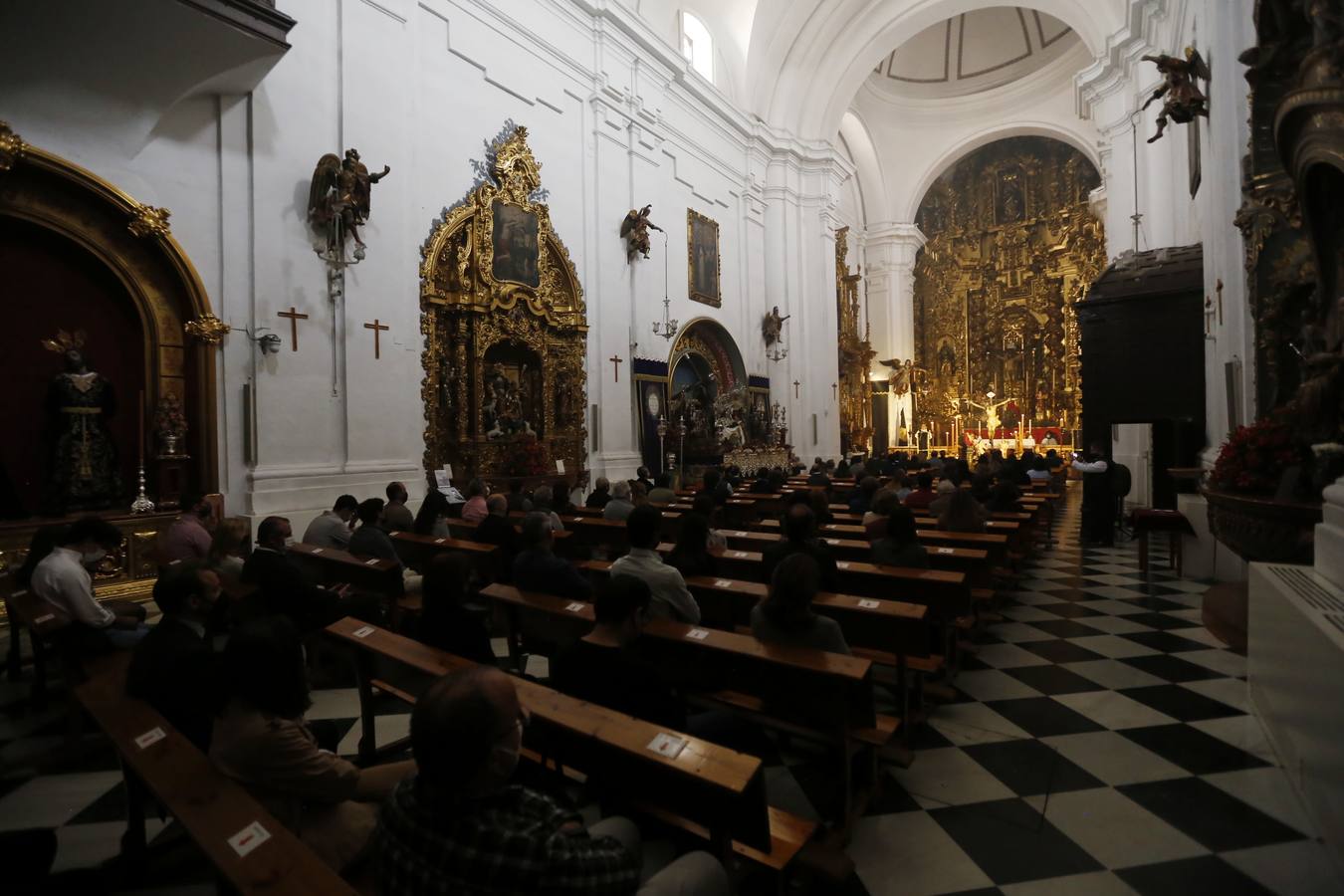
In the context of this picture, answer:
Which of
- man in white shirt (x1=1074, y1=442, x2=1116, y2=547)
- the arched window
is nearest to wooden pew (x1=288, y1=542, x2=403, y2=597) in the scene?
man in white shirt (x1=1074, y1=442, x2=1116, y2=547)

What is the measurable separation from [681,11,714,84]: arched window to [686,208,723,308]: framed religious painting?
3.19 metres

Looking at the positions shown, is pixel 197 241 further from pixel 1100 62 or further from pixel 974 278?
pixel 974 278

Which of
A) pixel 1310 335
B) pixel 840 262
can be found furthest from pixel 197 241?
pixel 840 262

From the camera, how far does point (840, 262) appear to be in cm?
2222

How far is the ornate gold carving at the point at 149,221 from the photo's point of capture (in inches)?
246

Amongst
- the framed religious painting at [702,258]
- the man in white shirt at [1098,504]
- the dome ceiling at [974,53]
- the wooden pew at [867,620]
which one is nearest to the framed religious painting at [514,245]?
the framed religious painting at [702,258]

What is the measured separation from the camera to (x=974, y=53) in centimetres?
2198

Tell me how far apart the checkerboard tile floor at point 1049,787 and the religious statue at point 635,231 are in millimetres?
9438

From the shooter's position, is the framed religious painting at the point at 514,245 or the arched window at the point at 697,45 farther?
the arched window at the point at 697,45

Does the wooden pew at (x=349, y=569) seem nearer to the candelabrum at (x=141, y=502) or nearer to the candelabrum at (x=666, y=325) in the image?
the candelabrum at (x=141, y=502)

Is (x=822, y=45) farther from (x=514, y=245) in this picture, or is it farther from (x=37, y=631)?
(x=37, y=631)

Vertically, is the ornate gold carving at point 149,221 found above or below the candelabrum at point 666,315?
below

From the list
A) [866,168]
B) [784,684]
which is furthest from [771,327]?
[784,684]

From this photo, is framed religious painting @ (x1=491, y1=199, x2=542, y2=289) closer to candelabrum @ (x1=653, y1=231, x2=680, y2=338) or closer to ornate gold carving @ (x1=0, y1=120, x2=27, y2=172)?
candelabrum @ (x1=653, y1=231, x2=680, y2=338)
